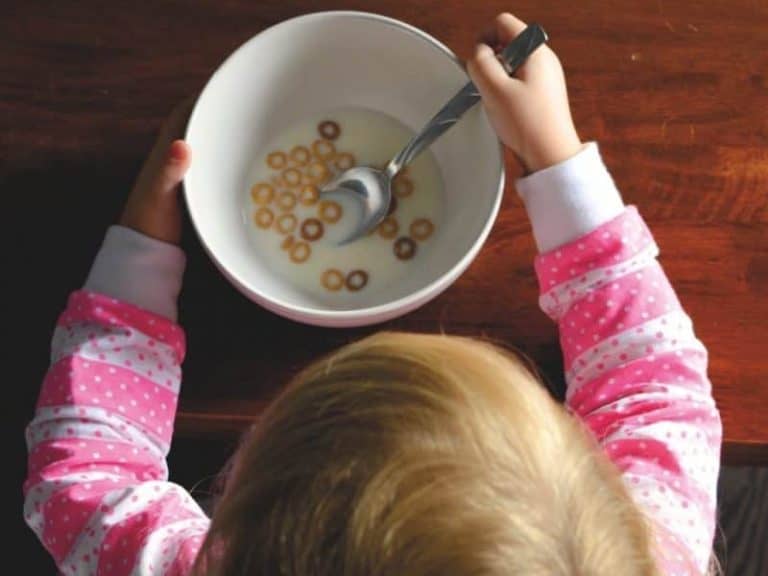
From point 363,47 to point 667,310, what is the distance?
280 mm

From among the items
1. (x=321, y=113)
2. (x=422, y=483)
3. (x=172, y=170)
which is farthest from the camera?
(x=321, y=113)

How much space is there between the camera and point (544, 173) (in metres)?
0.72

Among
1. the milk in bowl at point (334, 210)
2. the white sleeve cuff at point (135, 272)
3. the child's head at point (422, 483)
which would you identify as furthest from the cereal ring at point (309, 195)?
the child's head at point (422, 483)

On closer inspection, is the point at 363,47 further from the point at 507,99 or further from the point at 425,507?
the point at 425,507

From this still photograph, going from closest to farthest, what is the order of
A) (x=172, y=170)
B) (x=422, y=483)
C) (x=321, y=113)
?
(x=422, y=483) < (x=172, y=170) < (x=321, y=113)

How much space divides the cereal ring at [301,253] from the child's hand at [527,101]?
0.53 feet

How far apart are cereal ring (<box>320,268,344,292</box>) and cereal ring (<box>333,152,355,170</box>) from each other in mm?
80

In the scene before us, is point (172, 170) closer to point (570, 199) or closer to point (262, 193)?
point (262, 193)

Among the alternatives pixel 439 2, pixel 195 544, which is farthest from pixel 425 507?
pixel 439 2

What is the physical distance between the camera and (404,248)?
0.76 metres

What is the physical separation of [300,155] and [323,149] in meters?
0.02

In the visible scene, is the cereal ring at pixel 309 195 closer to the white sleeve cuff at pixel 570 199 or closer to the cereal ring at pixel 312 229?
the cereal ring at pixel 312 229

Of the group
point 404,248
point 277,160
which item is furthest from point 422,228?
point 277,160

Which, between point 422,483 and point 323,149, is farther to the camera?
point 323,149
